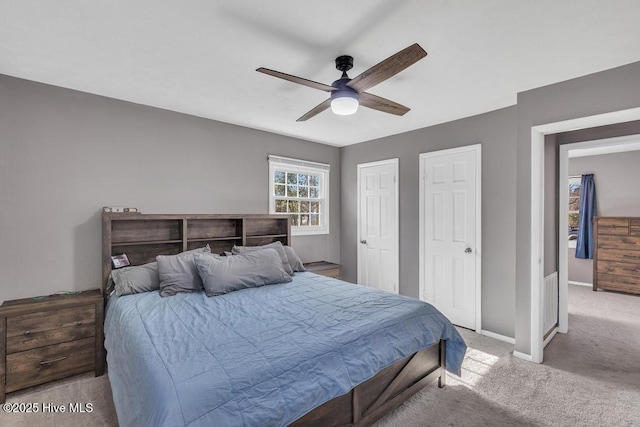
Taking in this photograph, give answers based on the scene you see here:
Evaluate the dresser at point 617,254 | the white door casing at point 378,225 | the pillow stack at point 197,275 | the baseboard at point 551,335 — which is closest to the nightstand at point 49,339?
the pillow stack at point 197,275

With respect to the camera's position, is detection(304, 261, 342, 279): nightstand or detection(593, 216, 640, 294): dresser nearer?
detection(304, 261, 342, 279): nightstand

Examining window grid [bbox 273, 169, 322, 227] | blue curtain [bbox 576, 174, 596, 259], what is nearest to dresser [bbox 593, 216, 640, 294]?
blue curtain [bbox 576, 174, 596, 259]

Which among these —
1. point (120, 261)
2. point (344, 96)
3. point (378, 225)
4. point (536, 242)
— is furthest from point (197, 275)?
point (536, 242)

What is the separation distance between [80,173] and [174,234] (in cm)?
103

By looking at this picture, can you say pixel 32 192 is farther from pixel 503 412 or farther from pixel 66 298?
pixel 503 412

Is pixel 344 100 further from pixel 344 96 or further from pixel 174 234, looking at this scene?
pixel 174 234

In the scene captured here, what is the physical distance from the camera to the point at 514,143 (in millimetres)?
3221

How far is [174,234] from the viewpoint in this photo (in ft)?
11.0

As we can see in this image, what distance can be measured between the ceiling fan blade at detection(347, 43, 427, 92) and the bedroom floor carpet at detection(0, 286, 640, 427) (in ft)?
7.37

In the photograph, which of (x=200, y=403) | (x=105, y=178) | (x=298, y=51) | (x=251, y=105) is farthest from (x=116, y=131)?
(x=200, y=403)

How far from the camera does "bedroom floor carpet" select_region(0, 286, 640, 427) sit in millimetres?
2018

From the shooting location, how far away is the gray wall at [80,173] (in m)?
2.57

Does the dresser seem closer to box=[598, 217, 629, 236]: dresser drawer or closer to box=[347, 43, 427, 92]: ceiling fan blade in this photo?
box=[598, 217, 629, 236]: dresser drawer

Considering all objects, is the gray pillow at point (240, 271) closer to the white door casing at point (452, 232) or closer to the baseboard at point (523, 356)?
the white door casing at point (452, 232)
